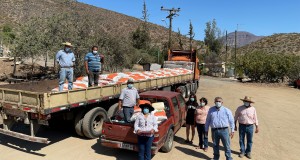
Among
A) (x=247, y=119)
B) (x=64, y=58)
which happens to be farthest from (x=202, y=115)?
(x=64, y=58)

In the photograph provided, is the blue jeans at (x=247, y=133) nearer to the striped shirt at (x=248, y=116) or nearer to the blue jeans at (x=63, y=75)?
the striped shirt at (x=248, y=116)

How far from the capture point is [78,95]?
796cm

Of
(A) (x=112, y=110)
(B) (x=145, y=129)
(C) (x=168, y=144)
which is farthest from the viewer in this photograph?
(A) (x=112, y=110)

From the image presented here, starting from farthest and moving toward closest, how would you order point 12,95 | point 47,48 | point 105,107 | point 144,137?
point 47,48 → point 105,107 → point 12,95 → point 144,137

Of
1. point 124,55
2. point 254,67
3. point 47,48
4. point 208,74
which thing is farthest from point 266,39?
point 47,48

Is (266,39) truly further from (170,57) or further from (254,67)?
(170,57)

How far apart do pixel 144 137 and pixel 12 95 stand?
152 inches

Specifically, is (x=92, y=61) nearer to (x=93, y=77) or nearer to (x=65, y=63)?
(x=93, y=77)

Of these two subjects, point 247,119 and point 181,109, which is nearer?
point 247,119

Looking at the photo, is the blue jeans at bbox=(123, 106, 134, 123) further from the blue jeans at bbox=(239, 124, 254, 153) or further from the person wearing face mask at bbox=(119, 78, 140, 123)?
the blue jeans at bbox=(239, 124, 254, 153)

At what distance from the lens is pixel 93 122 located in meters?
8.81

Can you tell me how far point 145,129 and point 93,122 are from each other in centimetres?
294

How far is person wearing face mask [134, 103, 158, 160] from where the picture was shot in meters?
6.41

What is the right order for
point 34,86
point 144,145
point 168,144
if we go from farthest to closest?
point 34,86, point 168,144, point 144,145
